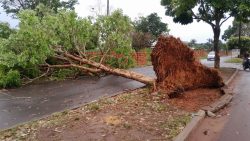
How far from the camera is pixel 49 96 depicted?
1220 cm

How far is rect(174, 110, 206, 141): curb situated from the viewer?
6772 millimetres

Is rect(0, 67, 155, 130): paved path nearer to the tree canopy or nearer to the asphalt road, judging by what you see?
the asphalt road

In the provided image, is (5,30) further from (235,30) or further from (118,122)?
(235,30)

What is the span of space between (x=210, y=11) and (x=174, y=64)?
48.3 ft

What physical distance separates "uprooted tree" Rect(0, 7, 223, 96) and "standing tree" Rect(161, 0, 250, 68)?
298 inches

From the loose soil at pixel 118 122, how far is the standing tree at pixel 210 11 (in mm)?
12940

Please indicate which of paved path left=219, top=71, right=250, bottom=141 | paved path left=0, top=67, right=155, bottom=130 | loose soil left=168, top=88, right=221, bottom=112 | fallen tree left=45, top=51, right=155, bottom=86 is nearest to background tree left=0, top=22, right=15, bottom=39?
fallen tree left=45, top=51, right=155, bottom=86

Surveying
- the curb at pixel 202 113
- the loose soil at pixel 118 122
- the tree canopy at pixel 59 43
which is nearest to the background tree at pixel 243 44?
the tree canopy at pixel 59 43

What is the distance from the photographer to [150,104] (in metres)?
9.96

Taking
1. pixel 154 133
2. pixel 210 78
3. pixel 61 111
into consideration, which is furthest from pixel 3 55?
pixel 154 133

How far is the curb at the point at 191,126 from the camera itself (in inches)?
267

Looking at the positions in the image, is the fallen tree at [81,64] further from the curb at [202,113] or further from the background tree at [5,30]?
the curb at [202,113]

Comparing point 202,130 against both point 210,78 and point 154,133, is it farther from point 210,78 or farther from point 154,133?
point 210,78

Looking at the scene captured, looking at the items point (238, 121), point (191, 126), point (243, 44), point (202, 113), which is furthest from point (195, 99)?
point (243, 44)
